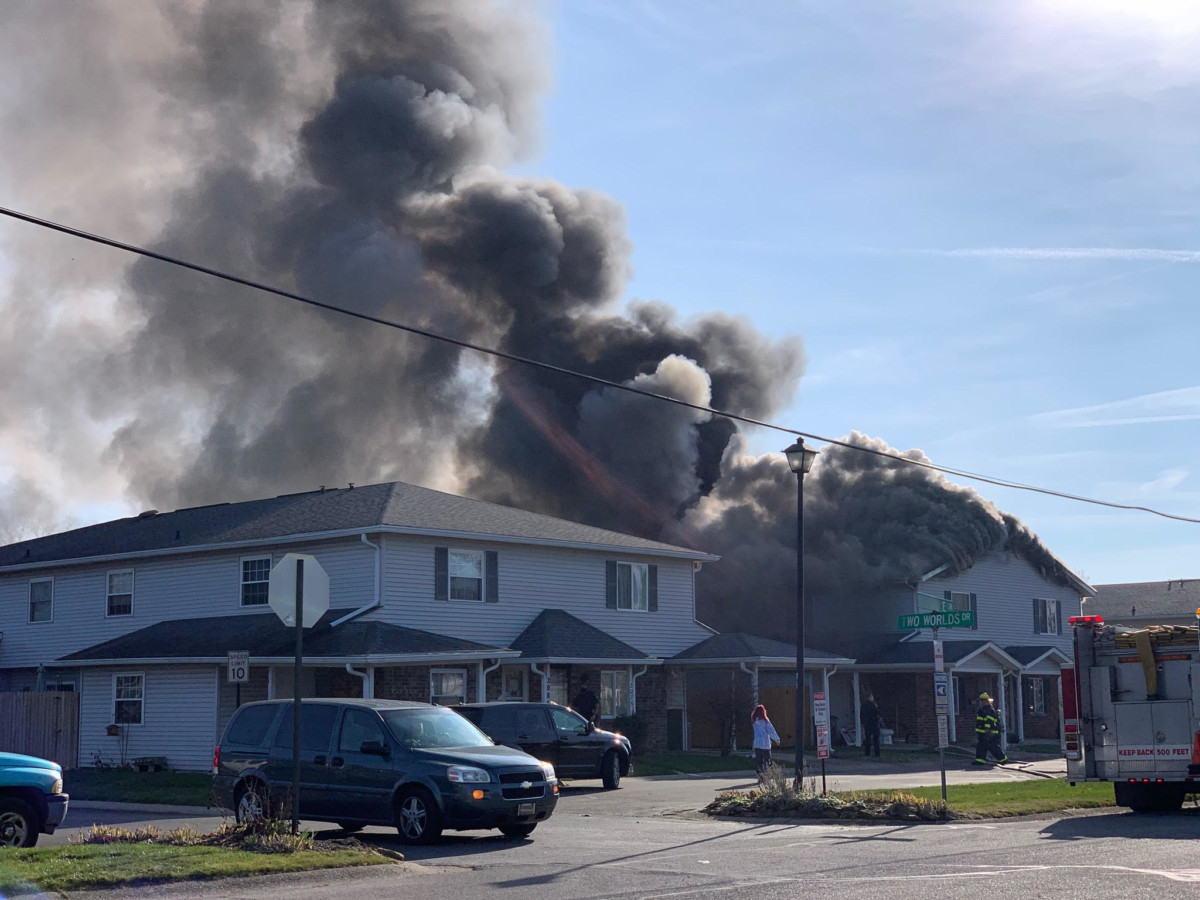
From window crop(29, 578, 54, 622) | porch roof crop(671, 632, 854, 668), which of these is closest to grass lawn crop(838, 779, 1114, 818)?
porch roof crop(671, 632, 854, 668)

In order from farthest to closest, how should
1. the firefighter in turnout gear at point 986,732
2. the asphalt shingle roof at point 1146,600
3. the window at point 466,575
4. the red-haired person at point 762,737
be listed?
the asphalt shingle roof at point 1146,600 → the window at point 466,575 → the firefighter in turnout gear at point 986,732 → the red-haired person at point 762,737

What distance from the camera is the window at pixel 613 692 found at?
106ft

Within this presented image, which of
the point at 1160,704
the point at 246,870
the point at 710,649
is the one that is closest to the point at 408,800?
the point at 246,870

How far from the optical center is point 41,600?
36.0 meters

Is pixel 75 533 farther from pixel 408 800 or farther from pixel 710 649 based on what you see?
pixel 408 800

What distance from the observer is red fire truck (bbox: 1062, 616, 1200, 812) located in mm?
16656

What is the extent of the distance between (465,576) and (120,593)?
369 inches

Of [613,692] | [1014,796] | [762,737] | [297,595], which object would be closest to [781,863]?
[297,595]

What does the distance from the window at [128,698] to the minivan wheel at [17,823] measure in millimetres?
17563

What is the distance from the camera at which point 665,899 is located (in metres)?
9.82

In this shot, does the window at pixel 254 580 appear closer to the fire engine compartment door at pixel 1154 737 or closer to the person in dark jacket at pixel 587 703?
the person in dark jacket at pixel 587 703

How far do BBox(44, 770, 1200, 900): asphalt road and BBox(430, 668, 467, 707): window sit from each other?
441 inches

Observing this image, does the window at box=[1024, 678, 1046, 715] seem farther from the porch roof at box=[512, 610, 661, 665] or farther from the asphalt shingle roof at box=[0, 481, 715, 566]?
the porch roof at box=[512, 610, 661, 665]

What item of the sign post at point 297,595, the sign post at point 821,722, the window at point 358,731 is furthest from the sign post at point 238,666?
the sign post at point 297,595
